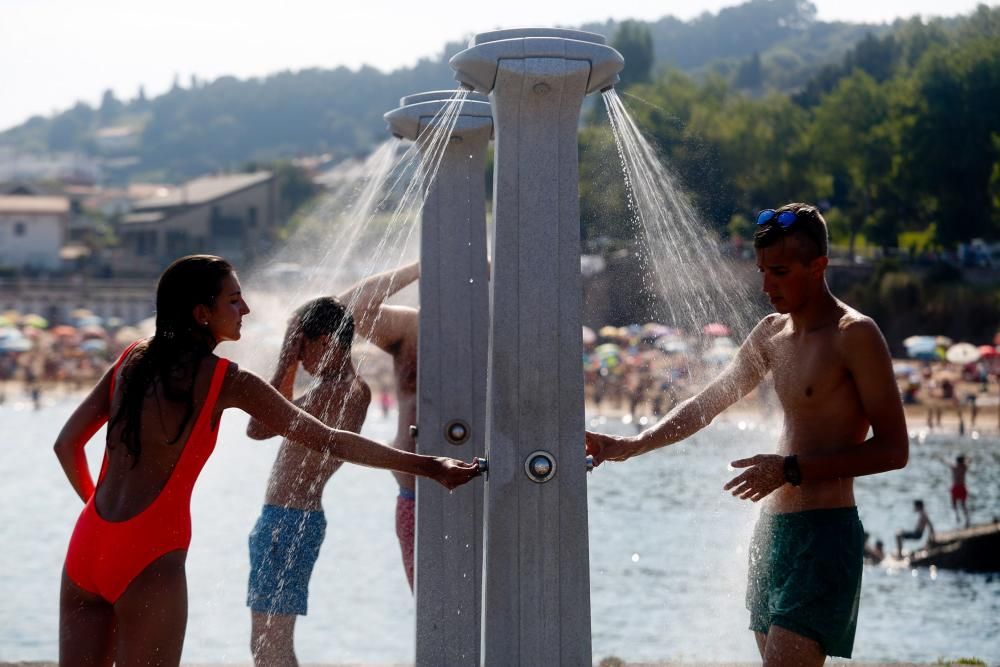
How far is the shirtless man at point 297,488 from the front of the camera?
516cm

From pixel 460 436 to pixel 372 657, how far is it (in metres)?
8.80

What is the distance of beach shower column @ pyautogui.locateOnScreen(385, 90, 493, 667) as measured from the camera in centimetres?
509

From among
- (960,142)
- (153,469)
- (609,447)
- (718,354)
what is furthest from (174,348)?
(960,142)

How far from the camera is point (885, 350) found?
13.0ft

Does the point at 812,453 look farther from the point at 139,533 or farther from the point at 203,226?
the point at 203,226

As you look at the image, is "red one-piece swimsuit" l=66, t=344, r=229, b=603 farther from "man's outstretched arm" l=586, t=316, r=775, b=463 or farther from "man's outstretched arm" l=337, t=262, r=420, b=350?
"man's outstretched arm" l=337, t=262, r=420, b=350

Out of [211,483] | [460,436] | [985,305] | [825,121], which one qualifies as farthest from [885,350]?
[825,121]

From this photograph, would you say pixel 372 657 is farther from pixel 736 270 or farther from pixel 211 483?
pixel 211 483

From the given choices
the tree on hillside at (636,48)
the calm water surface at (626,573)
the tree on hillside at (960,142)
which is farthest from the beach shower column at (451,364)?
the tree on hillside at (636,48)

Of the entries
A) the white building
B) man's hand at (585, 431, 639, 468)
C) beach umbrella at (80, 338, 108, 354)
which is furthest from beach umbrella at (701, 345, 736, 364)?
the white building

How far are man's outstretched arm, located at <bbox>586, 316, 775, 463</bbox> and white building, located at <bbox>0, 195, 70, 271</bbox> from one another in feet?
358

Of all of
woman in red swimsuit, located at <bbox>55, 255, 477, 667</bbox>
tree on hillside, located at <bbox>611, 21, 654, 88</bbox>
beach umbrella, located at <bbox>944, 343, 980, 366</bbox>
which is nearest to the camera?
woman in red swimsuit, located at <bbox>55, 255, 477, 667</bbox>

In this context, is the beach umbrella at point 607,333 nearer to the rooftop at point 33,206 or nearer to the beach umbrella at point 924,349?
the beach umbrella at point 924,349

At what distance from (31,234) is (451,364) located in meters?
110
